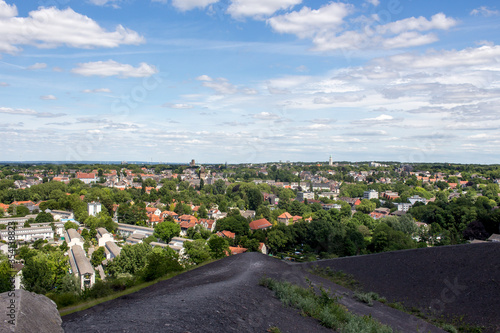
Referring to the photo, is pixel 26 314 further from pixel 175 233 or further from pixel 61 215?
pixel 61 215

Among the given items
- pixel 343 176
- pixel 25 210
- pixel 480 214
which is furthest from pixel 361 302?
pixel 343 176

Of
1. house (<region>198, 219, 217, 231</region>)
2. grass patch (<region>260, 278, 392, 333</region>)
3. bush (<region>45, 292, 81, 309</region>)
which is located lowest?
house (<region>198, 219, 217, 231</region>)

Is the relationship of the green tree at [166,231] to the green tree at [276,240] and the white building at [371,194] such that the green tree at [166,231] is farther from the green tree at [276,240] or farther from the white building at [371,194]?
the white building at [371,194]

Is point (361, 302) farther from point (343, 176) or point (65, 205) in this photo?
point (343, 176)

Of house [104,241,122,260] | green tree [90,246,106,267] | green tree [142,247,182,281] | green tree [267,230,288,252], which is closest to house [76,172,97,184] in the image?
house [104,241,122,260]

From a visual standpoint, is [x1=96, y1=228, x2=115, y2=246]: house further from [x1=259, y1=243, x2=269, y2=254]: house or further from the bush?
the bush

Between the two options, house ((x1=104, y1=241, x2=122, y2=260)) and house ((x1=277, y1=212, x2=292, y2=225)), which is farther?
house ((x1=277, y1=212, x2=292, y2=225))
